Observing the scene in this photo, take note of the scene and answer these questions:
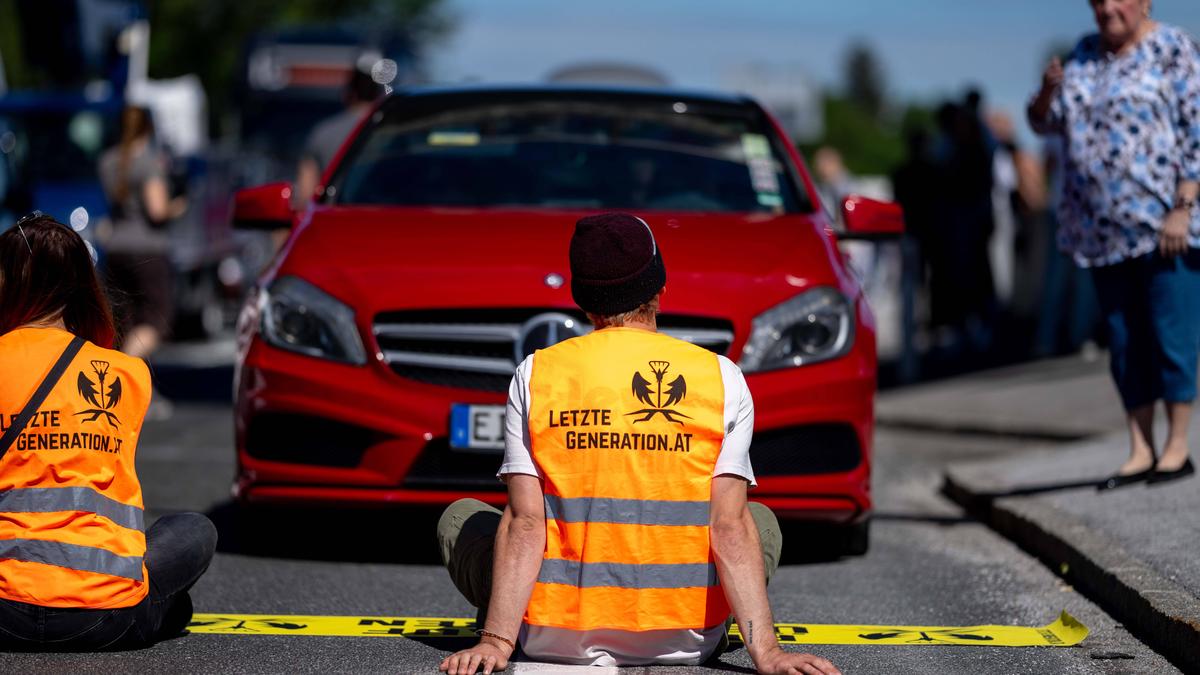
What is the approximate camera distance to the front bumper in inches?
252

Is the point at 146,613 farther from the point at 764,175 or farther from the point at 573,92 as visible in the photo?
the point at 573,92

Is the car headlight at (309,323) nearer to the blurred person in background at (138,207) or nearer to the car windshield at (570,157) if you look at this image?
the car windshield at (570,157)

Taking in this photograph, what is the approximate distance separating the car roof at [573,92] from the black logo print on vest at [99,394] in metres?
3.43

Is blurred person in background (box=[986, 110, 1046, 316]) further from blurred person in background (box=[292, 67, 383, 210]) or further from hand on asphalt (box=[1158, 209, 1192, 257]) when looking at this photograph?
hand on asphalt (box=[1158, 209, 1192, 257])

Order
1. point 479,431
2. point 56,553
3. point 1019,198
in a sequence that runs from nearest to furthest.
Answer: point 56,553 < point 479,431 < point 1019,198

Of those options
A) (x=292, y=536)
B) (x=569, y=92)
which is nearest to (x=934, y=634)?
(x=292, y=536)

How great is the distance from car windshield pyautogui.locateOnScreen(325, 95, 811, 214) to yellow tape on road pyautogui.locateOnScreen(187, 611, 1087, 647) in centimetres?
214

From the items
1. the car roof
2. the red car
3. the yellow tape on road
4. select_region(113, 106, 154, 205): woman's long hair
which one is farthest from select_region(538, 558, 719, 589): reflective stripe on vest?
select_region(113, 106, 154, 205): woman's long hair

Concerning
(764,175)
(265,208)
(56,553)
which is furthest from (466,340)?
(56,553)

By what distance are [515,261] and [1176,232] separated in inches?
102

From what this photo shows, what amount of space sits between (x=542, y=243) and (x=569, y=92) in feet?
5.57

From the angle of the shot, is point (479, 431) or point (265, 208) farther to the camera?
point (265, 208)

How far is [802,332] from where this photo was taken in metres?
6.52

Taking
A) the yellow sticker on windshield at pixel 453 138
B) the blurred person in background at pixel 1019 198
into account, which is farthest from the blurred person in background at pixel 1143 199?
the blurred person in background at pixel 1019 198
